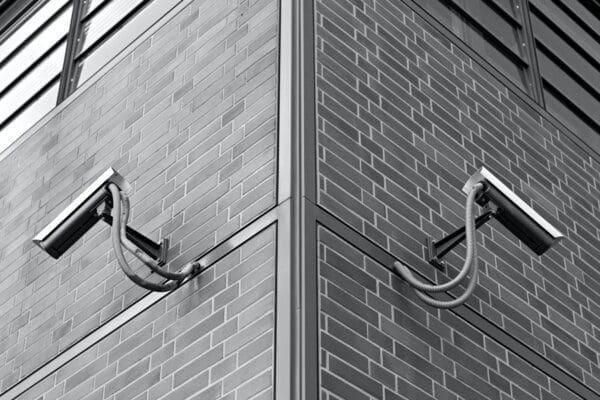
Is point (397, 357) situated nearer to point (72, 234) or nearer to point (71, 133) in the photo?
point (72, 234)

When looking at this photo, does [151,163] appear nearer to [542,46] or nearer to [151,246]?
[151,246]

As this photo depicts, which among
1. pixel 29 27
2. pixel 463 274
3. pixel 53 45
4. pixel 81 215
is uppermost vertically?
pixel 29 27

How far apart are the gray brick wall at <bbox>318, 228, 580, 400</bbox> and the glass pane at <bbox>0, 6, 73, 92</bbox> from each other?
5299mm

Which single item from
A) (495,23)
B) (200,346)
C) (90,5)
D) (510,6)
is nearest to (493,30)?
(495,23)

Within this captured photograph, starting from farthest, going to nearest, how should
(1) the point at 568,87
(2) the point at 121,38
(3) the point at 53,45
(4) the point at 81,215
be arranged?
1. (3) the point at 53,45
2. (1) the point at 568,87
3. (2) the point at 121,38
4. (4) the point at 81,215

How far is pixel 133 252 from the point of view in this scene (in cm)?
662

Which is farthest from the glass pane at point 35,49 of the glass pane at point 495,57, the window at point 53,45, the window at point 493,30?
the glass pane at point 495,57

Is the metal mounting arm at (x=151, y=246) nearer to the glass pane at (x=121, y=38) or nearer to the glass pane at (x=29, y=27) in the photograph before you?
the glass pane at (x=121, y=38)

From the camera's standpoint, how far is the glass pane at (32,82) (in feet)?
34.8

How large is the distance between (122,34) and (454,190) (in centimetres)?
312

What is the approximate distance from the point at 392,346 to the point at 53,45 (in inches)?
223

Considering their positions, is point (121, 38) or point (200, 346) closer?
point (200, 346)

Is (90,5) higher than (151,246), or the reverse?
(90,5)

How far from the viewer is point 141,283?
21.5 ft
